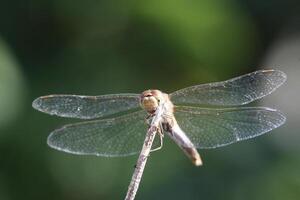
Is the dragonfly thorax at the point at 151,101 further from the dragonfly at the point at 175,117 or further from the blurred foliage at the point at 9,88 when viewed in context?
the blurred foliage at the point at 9,88

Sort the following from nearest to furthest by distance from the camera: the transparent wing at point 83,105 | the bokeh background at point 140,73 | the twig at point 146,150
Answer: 1. the twig at point 146,150
2. the transparent wing at point 83,105
3. the bokeh background at point 140,73

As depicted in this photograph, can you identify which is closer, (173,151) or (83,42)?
(173,151)

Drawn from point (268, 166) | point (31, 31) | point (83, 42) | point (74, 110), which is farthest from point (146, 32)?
point (74, 110)

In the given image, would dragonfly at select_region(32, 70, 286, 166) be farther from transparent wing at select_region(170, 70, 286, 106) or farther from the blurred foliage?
the blurred foliage

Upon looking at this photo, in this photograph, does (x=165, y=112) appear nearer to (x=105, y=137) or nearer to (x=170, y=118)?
(x=170, y=118)

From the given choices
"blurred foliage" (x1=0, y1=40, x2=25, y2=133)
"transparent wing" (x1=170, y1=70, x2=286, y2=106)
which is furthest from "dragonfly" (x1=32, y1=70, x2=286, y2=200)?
"blurred foliage" (x1=0, y1=40, x2=25, y2=133)

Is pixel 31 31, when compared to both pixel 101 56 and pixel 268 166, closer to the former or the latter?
pixel 101 56

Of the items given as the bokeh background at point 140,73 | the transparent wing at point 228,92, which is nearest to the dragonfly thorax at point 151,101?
the transparent wing at point 228,92
